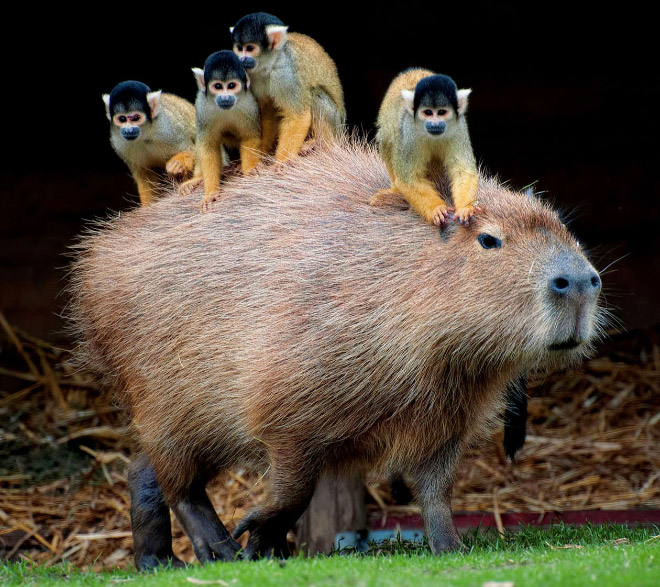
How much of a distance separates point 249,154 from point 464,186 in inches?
68.0

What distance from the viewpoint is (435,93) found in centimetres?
527

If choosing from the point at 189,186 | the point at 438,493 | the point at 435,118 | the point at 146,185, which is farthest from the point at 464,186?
the point at 146,185

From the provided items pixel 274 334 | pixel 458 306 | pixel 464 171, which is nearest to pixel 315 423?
pixel 274 334

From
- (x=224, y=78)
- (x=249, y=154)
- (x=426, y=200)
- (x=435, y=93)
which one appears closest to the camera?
(x=435, y=93)

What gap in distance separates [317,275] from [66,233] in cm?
499

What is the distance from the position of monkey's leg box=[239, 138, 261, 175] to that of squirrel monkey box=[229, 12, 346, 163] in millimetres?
114

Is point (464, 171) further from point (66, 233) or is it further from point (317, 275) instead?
point (66, 233)

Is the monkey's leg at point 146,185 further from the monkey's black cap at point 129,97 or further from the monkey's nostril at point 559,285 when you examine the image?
the monkey's nostril at point 559,285

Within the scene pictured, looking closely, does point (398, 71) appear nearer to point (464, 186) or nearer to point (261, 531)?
point (464, 186)

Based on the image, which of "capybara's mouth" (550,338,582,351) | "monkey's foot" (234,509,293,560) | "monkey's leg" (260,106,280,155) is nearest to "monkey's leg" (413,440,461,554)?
"monkey's foot" (234,509,293,560)

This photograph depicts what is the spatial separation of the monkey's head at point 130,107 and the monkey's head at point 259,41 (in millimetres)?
595

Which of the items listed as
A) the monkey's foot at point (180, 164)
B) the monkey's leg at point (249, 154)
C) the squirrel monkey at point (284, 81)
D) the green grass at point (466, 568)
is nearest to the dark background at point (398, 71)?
the squirrel monkey at point (284, 81)

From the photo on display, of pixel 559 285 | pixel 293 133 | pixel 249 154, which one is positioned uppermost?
pixel 293 133

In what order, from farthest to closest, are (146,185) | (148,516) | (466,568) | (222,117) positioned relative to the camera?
(146,185) < (148,516) < (222,117) < (466,568)
